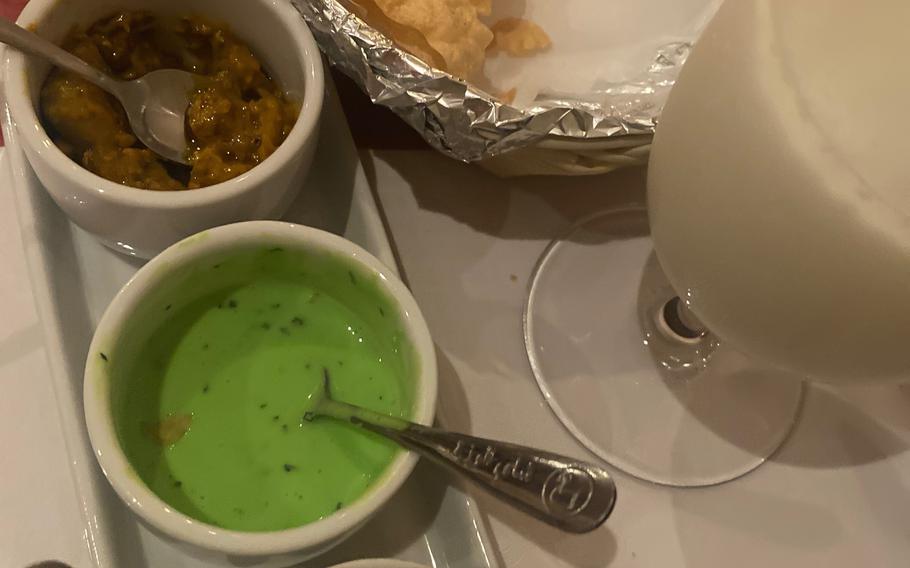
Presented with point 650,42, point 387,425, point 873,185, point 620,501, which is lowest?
point 620,501

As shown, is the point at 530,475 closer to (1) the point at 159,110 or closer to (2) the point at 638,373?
(2) the point at 638,373

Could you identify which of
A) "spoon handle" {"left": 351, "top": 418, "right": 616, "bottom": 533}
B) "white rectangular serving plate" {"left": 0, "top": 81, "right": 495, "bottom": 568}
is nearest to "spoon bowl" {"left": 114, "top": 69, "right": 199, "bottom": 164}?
"white rectangular serving plate" {"left": 0, "top": 81, "right": 495, "bottom": 568}

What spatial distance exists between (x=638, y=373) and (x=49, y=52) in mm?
598

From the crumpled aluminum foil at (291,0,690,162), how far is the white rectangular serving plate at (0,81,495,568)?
0.10 meters

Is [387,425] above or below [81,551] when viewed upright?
above

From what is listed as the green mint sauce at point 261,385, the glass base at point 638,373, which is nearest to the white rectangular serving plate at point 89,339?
the green mint sauce at point 261,385

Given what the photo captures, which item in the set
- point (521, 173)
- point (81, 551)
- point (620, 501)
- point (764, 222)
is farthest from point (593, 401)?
point (81, 551)

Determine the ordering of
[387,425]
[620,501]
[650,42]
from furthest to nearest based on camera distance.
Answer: [650,42], [620,501], [387,425]

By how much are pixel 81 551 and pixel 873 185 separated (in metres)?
0.62

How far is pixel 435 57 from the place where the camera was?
2.50 ft

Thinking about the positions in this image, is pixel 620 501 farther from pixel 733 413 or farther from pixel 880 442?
pixel 880 442

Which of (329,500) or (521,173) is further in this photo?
(521,173)

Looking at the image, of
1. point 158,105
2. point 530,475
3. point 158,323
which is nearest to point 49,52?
point 158,105

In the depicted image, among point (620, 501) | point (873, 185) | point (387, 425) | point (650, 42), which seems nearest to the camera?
point (873, 185)
